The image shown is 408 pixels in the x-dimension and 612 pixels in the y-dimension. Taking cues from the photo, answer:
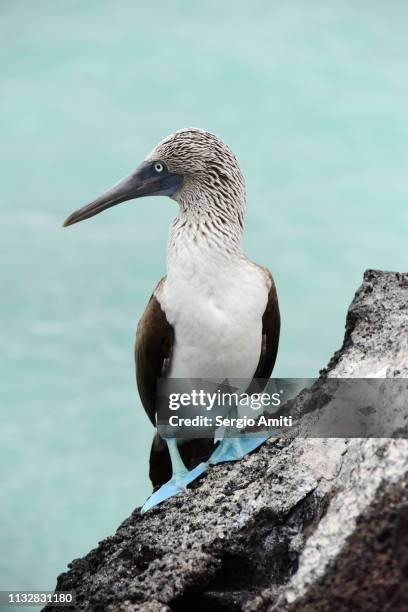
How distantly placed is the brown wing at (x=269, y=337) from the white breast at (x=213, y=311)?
5.1 inches

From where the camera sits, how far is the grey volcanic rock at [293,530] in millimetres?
3408

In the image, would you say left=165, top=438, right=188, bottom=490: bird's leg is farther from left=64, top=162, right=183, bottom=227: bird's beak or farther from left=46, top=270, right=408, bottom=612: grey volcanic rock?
left=64, top=162, right=183, bottom=227: bird's beak

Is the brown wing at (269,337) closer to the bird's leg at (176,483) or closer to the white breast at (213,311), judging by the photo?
the white breast at (213,311)

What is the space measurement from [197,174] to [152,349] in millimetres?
1350

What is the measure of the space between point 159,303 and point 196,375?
591 millimetres

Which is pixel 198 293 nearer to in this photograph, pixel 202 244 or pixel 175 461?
pixel 202 244

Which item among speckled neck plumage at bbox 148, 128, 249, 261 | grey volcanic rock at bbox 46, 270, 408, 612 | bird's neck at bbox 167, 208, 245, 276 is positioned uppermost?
speckled neck plumage at bbox 148, 128, 249, 261

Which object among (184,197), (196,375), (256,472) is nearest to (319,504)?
(256,472)

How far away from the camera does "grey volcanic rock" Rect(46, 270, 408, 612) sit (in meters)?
3.41

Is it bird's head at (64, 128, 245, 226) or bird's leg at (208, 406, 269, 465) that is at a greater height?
bird's head at (64, 128, 245, 226)

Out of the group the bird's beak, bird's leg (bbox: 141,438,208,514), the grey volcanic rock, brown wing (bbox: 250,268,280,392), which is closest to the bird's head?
the bird's beak

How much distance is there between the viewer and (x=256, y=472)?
540 cm

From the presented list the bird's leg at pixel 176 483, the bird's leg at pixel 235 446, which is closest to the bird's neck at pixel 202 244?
the bird's leg at pixel 235 446

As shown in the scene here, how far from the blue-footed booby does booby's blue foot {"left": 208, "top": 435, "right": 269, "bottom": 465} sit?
0.02 meters
